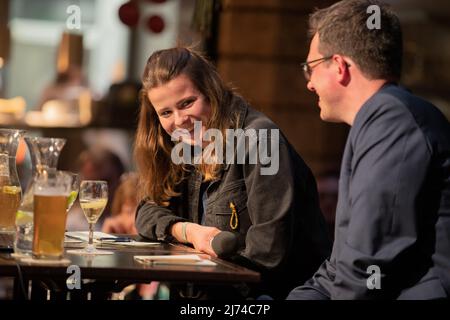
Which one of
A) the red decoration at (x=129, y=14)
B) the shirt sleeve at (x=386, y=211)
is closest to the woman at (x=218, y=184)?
the shirt sleeve at (x=386, y=211)

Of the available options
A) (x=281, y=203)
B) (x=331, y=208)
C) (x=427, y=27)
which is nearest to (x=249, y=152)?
(x=281, y=203)

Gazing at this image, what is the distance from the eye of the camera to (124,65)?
7062mm

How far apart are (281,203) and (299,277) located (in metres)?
0.28

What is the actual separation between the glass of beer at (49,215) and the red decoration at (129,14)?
2891mm

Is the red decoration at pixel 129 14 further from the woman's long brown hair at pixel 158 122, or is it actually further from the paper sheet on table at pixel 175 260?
the paper sheet on table at pixel 175 260

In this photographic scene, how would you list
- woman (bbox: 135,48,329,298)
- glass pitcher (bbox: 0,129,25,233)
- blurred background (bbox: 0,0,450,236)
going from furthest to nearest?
1. blurred background (bbox: 0,0,450,236)
2. woman (bbox: 135,48,329,298)
3. glass pitcher (bbox: 0,129,25,233)

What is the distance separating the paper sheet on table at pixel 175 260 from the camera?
257 centimetres

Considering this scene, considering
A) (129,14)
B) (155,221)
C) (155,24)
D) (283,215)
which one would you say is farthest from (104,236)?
(155,24)

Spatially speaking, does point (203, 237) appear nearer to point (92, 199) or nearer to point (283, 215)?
point (283, 215)

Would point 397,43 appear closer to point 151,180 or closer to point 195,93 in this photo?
point 195,93

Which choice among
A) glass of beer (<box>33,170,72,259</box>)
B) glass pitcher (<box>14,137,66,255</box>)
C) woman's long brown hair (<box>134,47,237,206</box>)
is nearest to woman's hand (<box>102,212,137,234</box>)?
woman's long brown hair (<box>134,47,237,206</box>)

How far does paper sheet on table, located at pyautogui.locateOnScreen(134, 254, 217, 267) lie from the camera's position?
2.57 metres

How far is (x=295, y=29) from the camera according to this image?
19.4 feet

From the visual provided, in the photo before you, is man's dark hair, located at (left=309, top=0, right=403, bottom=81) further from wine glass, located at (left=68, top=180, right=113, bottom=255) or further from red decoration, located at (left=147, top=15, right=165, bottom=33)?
red decoration, located at (left=147, top=15, right=165, bottom=33)
